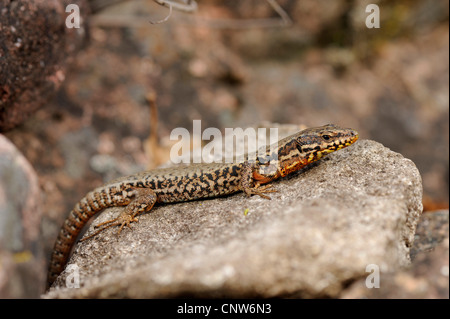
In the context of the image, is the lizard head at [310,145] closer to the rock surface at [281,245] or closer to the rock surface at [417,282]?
the rock surface at [281,245]

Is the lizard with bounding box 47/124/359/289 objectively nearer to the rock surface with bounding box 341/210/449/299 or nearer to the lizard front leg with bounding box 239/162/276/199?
the lizard front leg with bounding box 239/162/276/199

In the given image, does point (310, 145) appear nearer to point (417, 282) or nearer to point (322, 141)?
point (322, 141)

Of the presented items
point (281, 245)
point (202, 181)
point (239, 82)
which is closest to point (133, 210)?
point (202, 181)

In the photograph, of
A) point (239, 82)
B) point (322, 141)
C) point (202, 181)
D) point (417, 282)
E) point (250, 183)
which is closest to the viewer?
point (417, 282)

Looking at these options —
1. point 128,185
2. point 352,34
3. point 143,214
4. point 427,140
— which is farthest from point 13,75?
point 427,140

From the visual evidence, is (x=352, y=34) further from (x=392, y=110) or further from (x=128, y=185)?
(x=128, y=185)
